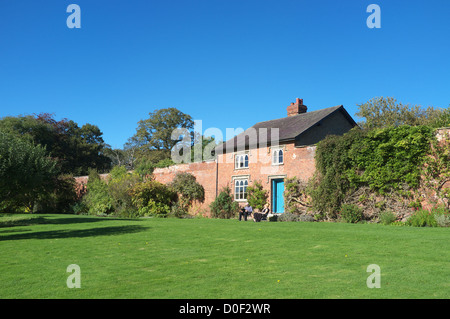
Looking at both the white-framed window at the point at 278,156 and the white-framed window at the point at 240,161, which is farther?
the white-framed window at the point at 240,161

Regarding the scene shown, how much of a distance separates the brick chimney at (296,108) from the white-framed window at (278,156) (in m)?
6.91

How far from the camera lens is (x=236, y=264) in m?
7.62

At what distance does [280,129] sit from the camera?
27406 mm

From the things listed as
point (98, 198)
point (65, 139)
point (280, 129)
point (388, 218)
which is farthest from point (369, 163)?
point (65, 139)

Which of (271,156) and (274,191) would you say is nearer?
(274,191)

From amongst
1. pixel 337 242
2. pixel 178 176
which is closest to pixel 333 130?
pixel 178 176

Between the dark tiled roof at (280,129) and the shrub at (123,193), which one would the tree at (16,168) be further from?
the dark tiled roof at (280,129)

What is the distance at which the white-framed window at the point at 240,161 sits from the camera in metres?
27.5

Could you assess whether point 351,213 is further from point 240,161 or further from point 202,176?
point 202,176

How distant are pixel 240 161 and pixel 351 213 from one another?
10.2 meters

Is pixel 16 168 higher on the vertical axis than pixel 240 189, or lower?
higher

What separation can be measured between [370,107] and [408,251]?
114 feet

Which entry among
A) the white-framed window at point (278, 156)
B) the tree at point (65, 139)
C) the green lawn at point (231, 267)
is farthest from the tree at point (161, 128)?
the green lawn at point (231, 267)
